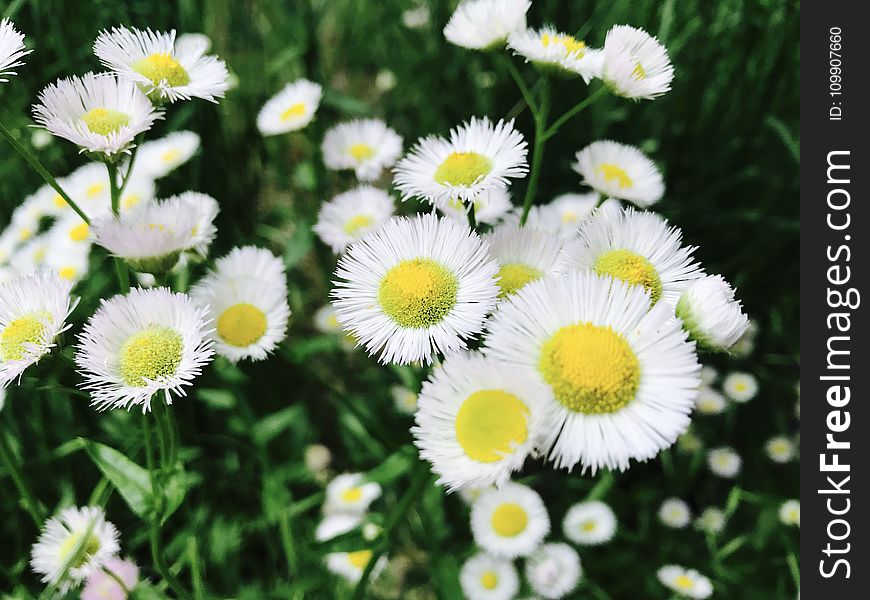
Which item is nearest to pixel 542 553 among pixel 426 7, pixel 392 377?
pixel 392 377

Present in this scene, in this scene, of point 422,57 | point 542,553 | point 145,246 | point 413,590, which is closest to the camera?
point 145,246

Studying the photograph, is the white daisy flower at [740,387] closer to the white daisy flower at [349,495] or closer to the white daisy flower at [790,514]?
the white daisy flower at [790,514]

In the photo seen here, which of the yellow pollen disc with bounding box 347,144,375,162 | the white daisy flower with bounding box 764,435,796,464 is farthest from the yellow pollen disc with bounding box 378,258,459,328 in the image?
the white daisy flower with bounding box 764,435,796,464

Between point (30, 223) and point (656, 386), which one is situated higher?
point (30, 223)

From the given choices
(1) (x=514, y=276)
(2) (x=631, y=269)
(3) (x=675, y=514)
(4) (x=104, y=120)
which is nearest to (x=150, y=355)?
(4) (x=104, y=120)

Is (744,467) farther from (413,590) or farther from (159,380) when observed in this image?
(159,380)

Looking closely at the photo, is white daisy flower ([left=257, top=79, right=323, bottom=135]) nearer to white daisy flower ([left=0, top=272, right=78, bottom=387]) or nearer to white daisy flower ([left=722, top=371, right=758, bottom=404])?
white daisy flower ([left=0, top=272, right=78, bottom=387])

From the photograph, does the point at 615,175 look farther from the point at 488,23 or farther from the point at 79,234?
the point at 79,234
